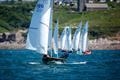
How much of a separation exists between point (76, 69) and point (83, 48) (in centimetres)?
2805

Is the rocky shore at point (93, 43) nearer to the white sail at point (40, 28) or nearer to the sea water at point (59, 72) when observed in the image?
the sea water at point (59, 72)

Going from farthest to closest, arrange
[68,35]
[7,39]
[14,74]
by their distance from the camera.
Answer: [7,39], [68,35], [14,74]

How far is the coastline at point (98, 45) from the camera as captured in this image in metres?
182

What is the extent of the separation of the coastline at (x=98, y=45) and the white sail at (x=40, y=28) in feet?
272

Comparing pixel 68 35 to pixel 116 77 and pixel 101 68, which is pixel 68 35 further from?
pixel 116 77

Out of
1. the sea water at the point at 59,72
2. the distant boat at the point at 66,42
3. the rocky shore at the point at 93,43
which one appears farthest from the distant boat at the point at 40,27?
the rocky shore at the point at 93,43

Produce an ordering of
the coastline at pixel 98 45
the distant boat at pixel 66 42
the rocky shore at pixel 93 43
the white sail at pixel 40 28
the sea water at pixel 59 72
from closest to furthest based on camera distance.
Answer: the sea water at pixel 59 72
the white sail at pixel 40 28
the distant boat at pixel 66 42
the coastline at pixel 98 45
the rocky shore at pixel 93 43

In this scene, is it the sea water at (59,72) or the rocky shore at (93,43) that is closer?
the sea water at (59,72)

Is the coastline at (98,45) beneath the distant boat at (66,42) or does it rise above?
beneath

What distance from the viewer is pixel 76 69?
9638 cm

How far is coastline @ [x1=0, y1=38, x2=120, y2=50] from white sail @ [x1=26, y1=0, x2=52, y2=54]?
272 ft

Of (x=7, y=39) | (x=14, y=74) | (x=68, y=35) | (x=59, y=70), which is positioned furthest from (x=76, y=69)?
(x=7, y=39)

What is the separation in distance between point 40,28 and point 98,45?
88.3 m

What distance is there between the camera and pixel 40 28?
9712 cm
